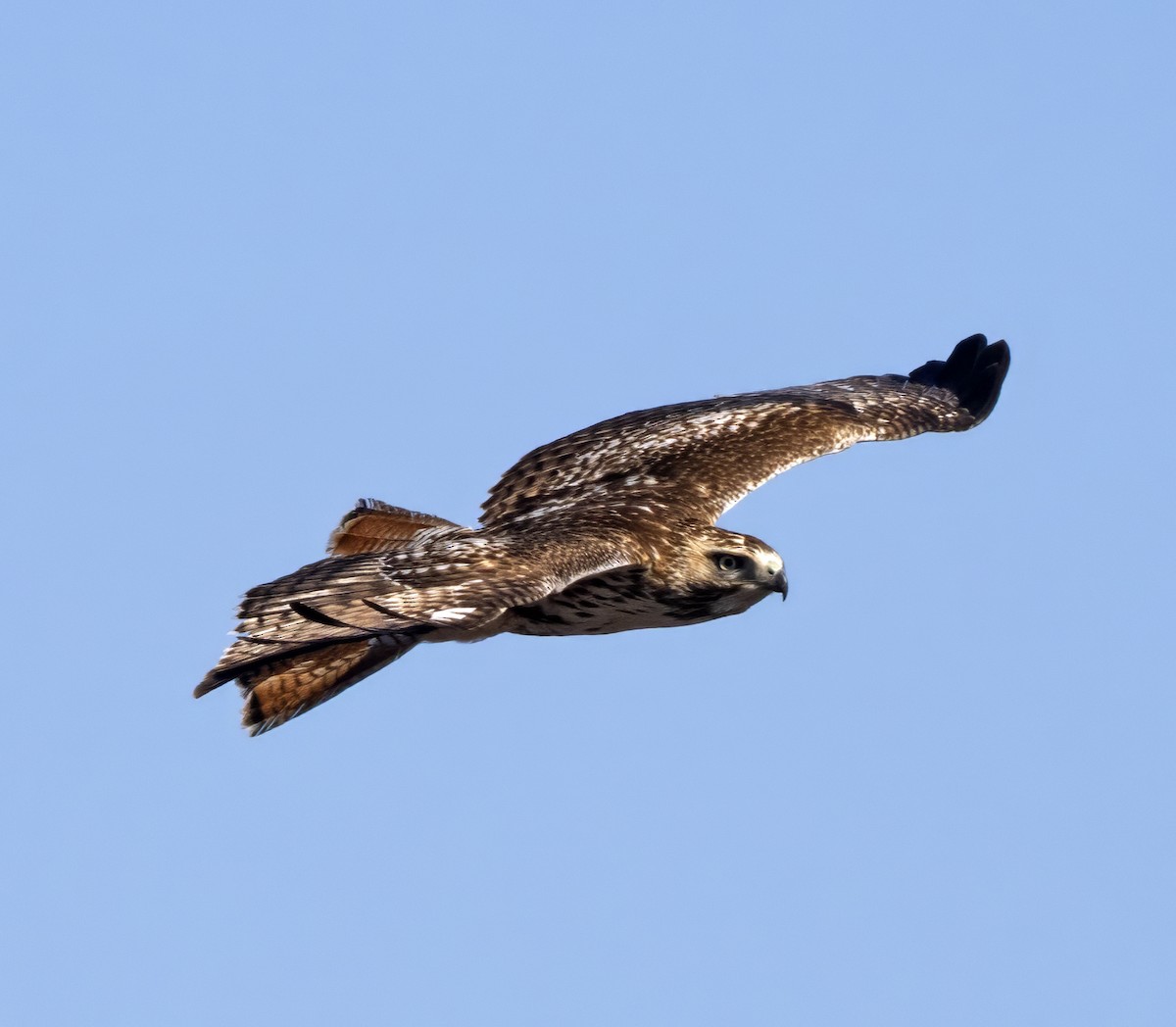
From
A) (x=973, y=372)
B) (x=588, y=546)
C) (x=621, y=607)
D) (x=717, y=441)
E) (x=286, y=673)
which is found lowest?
(x=286, y=673)

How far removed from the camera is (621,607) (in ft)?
42.0

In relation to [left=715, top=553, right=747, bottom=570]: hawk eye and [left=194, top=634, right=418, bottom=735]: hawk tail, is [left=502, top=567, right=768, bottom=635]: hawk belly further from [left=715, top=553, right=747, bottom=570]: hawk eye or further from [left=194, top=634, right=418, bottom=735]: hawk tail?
[left=194, top=634, right=418, bottom=735]: hawk tail

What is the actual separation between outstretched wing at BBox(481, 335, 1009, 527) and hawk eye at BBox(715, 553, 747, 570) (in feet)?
2.26

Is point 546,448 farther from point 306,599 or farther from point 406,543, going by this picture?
point 306,599

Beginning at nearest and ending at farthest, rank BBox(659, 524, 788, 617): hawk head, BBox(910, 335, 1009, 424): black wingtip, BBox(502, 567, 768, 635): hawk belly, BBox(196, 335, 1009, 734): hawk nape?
1. BBox(196, 335, 1009, 734): hawk nape
2. BBox(502, 567, 768, 635): hawk belly
3. BBox(659, 524, 788, 617): hawk head
4. BBox(910, 335, 1009, 424): black wingtip

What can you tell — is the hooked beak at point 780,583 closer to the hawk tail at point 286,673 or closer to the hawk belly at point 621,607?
the hawk belly at point 621,607

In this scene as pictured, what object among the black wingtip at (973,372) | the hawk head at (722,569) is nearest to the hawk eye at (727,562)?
the hawk head at (722,569)

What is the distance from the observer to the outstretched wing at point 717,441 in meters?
13.9

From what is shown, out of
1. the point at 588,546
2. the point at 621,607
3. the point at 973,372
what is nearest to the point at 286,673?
the point at 588,546

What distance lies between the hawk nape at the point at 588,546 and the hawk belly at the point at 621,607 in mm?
11

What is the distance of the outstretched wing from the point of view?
1391cm

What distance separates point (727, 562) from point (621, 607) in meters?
0.67

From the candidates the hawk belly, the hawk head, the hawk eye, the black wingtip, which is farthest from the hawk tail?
the black wingtip

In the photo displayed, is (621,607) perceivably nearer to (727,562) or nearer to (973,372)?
(727,562)
